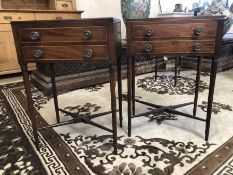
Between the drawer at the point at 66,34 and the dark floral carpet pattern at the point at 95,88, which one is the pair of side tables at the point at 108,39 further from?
the dark floral carpet pattern at the point at 95,88

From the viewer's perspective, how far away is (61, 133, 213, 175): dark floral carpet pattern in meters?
1.14

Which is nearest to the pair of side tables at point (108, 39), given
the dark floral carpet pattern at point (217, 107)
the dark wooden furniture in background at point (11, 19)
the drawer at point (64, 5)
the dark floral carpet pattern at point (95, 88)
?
the dark floral carpet pattern at point (217, 107)

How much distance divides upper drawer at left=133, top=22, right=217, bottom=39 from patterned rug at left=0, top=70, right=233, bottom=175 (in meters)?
0.68

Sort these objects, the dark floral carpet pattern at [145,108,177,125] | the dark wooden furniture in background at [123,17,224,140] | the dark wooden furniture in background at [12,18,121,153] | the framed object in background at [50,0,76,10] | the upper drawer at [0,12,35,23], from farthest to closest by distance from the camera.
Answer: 1. the framed object in background at [50,0,76,10]
2. the upper drawer at [0,12,35,23]
3. the dark floral carpet pattern at [145,108,177,125]
4. the dark wooden furniture in background at [123,17,224,140]
5. the dark wooden furniture in background at [12,18,121,153]

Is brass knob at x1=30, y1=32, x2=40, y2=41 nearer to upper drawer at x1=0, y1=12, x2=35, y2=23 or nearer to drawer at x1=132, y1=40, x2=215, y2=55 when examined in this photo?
drawer at x1=132, y1=40, x2=215, y2=55

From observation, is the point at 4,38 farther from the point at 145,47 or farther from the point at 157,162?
the point at 157,162

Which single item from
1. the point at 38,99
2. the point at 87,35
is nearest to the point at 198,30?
the point at 87,35

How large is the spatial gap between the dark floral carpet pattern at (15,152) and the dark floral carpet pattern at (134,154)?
0.79 ft

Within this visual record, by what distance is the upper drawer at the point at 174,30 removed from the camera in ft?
3.87

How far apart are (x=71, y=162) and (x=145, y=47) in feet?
2.59

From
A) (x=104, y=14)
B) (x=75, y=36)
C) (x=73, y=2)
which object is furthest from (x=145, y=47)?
(x=104, y=14)

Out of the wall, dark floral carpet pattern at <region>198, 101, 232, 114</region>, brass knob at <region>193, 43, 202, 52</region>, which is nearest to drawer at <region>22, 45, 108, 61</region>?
brass knob at <region>193, 43, 202, 52</region>

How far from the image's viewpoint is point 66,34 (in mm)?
1099

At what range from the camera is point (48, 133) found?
154cm
